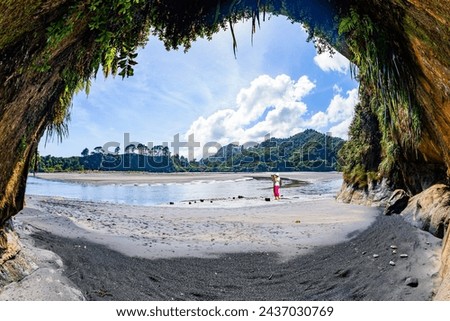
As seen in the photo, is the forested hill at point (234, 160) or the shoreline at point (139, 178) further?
the forested hill at point (234, 160)

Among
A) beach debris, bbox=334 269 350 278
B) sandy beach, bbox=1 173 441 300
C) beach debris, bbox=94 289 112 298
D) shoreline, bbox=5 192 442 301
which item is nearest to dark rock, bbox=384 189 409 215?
sandy beach, bbox=1 173 441 300

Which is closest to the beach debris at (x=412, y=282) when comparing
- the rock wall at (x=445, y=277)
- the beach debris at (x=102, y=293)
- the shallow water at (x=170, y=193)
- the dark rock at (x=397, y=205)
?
the rock wall at (x=445, y=277)

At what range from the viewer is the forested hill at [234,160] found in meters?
83.1

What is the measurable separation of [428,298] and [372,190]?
12.6 m

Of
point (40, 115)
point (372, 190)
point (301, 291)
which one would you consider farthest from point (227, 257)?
point (372, 190)

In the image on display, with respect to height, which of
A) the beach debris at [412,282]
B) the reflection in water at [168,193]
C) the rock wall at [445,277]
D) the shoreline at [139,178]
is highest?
the rock wall at [445,277]

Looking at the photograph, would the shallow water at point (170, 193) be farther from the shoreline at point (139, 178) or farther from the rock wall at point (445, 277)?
the rock wall at point (445, 277)

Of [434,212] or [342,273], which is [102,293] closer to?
[342,273]

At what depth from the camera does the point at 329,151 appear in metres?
84.6

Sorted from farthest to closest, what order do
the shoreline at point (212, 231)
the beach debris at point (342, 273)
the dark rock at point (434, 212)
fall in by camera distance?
the shoreline at point (212, 231)
the dark rock at point (434, 212)
the beach debris at point (342, 273)

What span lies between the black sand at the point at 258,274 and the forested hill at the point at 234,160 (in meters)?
74.5

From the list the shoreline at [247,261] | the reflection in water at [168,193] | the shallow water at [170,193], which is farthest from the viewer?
the reflection in water at [168,193]

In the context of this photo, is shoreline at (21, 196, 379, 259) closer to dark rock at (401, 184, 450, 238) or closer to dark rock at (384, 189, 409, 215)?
dark rock at (384, 189, 409, 215)
